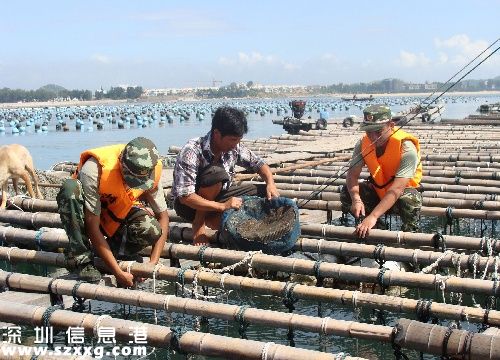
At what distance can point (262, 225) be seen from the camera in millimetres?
7691

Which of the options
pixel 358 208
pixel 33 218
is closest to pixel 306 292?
pixel 358 208

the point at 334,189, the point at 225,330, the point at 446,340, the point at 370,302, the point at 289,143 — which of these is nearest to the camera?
the point at 446,340

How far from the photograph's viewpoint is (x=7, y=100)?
18138cm

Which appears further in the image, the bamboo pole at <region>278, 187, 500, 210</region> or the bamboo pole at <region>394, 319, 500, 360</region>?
the bamboo pole at <region>278, 187, 500, 210</region>

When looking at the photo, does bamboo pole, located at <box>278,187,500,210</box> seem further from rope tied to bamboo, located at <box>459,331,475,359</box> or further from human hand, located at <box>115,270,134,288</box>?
rope tied to bamboo, located at <box>459,331,475,359</box>

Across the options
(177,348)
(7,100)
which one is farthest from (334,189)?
(7,100)

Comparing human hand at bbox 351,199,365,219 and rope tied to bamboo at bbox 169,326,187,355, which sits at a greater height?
human hand at bbox 351,199,365,219

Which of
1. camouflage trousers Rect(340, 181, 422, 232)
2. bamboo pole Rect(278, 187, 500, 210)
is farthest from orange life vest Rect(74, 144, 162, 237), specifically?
bamboo pole Rect(278, 187, 500, 210)

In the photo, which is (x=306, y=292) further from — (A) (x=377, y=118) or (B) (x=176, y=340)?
(A) (x=377, y=118)

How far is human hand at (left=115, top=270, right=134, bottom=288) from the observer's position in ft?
20.2

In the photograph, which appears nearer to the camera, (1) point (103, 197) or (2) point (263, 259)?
(1) point (103, 197)

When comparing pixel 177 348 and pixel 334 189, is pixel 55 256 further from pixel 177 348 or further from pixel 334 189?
pixel 334 189

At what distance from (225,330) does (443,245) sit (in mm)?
2652

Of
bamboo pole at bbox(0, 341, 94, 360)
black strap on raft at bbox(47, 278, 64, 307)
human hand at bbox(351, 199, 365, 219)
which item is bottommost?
black strap on raft at bbox(47, 278, 64, 307)
